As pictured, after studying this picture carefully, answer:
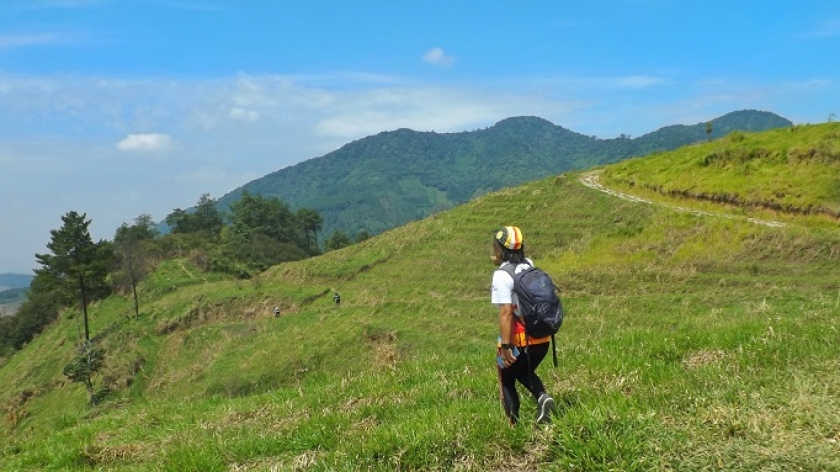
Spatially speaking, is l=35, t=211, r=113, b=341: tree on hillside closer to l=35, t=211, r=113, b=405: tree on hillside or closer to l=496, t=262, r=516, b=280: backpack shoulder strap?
l=35, t=211, r=113, b=405: tree on hillside

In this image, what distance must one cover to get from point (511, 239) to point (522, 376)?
4.80 ft

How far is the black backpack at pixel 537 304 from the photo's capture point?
534 centimetres

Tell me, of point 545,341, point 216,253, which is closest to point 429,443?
point 545,341

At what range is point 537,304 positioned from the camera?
534cm

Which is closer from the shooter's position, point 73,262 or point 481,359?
point 481,359

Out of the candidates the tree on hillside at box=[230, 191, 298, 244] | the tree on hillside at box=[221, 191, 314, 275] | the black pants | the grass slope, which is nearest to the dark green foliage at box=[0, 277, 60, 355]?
the tree on hillside at box=[221, 191, 314, 275]

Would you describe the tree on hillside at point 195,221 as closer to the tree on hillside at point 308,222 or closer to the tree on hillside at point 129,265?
the tree on hillside at point 308,222

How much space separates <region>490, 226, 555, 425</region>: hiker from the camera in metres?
5.50

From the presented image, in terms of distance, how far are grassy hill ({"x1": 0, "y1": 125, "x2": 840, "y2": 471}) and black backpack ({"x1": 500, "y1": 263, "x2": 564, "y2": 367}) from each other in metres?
0.90

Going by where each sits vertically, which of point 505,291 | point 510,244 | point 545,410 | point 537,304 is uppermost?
point 510,244

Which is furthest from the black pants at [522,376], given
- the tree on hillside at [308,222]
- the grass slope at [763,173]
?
the tree on hillside at [308,222]

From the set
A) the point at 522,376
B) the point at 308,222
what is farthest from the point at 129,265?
the point at 522,376

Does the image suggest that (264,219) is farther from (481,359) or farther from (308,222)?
(481,359)

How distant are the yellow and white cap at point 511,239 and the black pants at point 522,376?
3.33 feet
